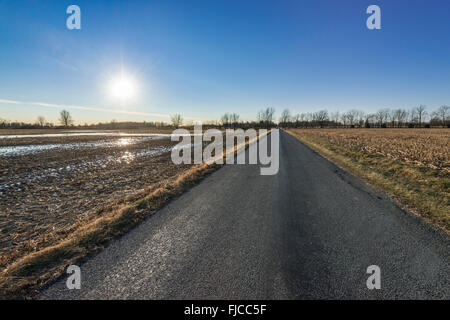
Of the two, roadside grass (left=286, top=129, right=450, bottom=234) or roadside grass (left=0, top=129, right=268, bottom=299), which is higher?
roadside grass (left=286, top=129, right=450, bottom=234)

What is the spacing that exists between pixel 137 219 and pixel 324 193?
5756 millimetres

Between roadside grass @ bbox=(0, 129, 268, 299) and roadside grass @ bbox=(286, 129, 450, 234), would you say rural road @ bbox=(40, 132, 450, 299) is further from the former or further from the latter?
roadside grass @ bbox=(286, 129, 450, 234)

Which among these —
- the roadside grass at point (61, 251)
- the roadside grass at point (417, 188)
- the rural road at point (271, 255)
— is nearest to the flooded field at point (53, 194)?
the roadside grass at point (61, 251)

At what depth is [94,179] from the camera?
31.8ft

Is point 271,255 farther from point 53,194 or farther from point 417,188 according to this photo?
point 53,194

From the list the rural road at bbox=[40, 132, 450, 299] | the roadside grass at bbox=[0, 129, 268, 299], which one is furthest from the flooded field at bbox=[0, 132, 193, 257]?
the rural road at bbox=[40, 132, 450, 299]

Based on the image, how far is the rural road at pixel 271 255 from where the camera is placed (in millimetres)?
2529

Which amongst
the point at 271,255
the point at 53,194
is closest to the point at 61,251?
the point at 271,255

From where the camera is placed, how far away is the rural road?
8.30 feet

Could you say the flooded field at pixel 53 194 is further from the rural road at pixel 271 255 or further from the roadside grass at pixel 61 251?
the rural road at pixel 271 255

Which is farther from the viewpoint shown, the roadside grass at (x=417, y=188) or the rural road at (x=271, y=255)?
the roadside grass at (x=417, y=188)
